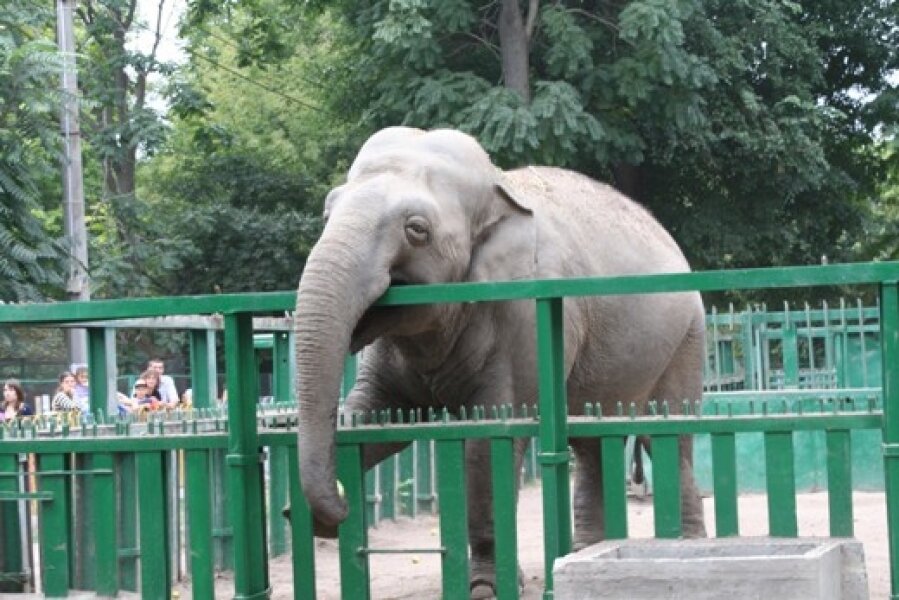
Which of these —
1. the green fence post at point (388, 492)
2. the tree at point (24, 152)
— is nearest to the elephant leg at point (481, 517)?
the green fence post at point (388, 492)

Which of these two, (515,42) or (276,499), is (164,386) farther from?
(515,42)

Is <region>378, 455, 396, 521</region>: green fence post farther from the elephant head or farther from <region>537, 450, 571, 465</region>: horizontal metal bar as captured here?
<region>537, 450, 571, 465</region>: horizontal metal bar

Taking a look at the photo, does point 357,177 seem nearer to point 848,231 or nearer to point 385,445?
point 385,445

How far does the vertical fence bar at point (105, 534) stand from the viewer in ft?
22.7

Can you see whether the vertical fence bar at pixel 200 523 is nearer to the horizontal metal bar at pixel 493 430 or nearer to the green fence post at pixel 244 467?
the horizontal metal bar at pixel 493 430

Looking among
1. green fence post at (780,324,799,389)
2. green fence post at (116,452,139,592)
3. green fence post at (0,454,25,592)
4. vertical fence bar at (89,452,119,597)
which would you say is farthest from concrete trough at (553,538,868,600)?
green fence post at (780,324,799,389)

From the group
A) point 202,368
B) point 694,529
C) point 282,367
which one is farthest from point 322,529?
point 282,367

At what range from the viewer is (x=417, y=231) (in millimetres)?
7844

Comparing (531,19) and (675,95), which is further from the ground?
(531,19)

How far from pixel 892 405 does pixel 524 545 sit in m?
5.56

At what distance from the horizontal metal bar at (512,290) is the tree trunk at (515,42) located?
1838cm

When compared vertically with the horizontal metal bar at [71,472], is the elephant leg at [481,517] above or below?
below

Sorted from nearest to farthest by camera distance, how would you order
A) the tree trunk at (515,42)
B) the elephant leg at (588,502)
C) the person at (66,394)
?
the elephant leg at (588,502) → the person at (66,394) → the tree trunk at (515,42)

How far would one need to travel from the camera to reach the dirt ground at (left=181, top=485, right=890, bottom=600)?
9048mm
